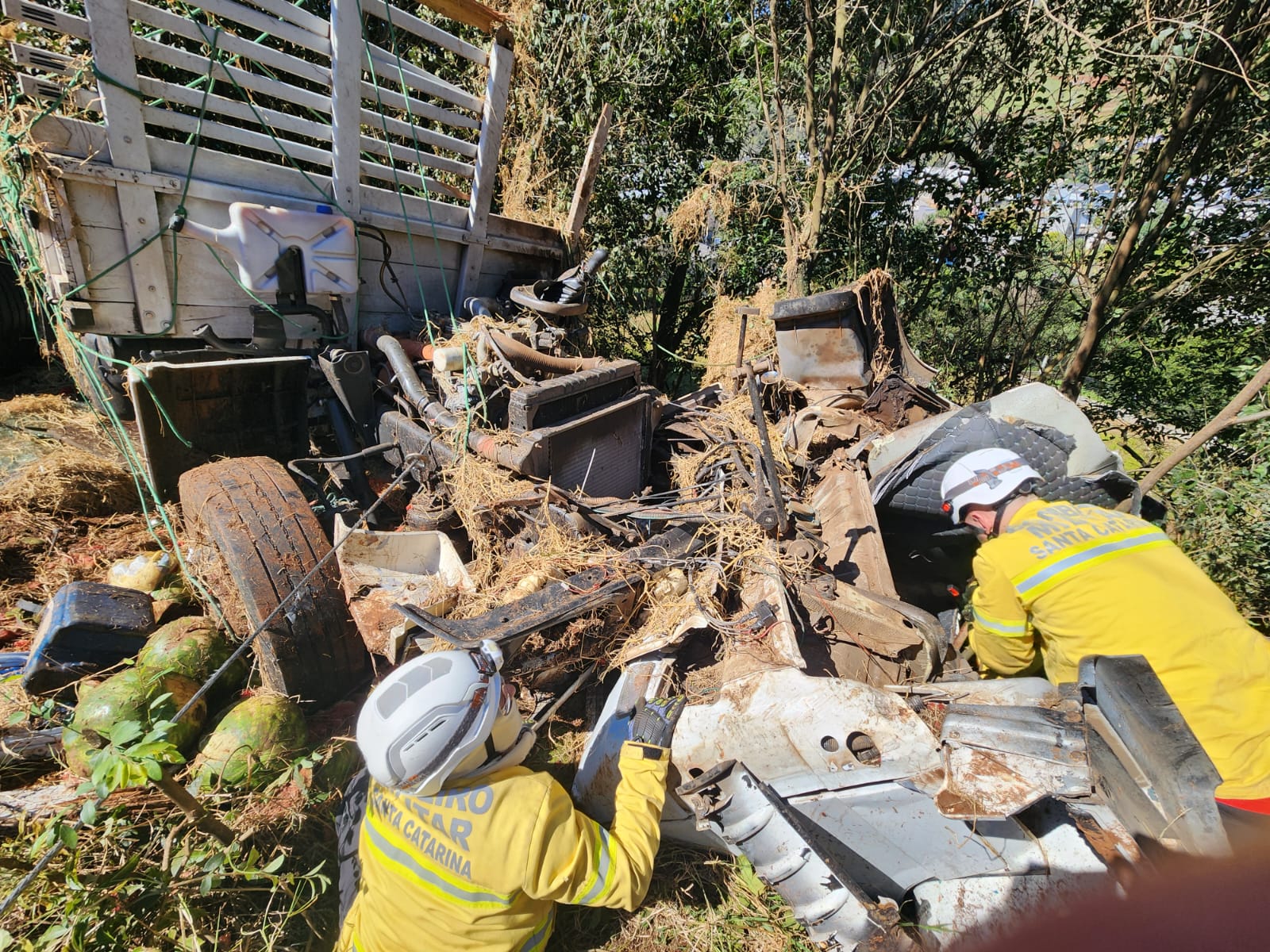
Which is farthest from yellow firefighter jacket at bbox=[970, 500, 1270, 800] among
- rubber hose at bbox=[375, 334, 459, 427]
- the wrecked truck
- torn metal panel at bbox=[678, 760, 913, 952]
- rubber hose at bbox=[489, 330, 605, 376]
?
rubber hose at bbox=[375, 334, 459, 427]

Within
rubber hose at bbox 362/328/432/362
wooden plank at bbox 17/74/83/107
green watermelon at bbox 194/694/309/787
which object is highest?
wooden plank at bbox 17/74/83/107

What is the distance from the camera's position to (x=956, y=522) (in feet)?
8.87

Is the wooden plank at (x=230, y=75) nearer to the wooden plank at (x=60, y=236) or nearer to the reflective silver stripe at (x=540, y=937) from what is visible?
the wooden plank at (x=60, y=236)

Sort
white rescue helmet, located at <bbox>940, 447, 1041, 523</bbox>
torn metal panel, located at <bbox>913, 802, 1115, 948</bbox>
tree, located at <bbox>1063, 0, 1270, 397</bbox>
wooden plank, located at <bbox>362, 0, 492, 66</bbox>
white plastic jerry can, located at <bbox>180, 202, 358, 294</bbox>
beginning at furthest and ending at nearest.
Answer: tree, located at <bbox>1063, 0, 1270, 397</bbox> → wooden plank, located at <bbox>362, 0, 492, 66</bbox> → white plastic jerry can, located at <bbox>180, 202, 358, 294</bbox> → white rescue helmet, located at <bbox>940, 447, 1041, 523</bbox> → torn metal panel, located at <bbox>913, 802, 1115, 948</bbox>

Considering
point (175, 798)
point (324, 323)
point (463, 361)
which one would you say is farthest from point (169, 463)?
point (175, 798)

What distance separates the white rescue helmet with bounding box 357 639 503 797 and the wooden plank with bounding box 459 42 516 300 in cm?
395

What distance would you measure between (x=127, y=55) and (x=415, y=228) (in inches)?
70.6

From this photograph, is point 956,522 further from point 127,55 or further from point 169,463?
point 127,55

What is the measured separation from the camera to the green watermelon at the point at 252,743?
221 cm

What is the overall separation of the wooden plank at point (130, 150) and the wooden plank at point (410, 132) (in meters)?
1.36

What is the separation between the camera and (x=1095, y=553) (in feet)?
6.91

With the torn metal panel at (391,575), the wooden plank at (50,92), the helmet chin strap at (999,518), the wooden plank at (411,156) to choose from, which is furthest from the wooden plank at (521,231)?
the helmet chin strap at (999,518)

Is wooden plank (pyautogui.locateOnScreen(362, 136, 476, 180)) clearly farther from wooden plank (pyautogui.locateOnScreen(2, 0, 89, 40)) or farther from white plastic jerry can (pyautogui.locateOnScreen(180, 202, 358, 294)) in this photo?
wooden plank (pyautogui.locateOnScreen(2, 0, 89, 40))

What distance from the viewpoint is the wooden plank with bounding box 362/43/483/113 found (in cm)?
400
